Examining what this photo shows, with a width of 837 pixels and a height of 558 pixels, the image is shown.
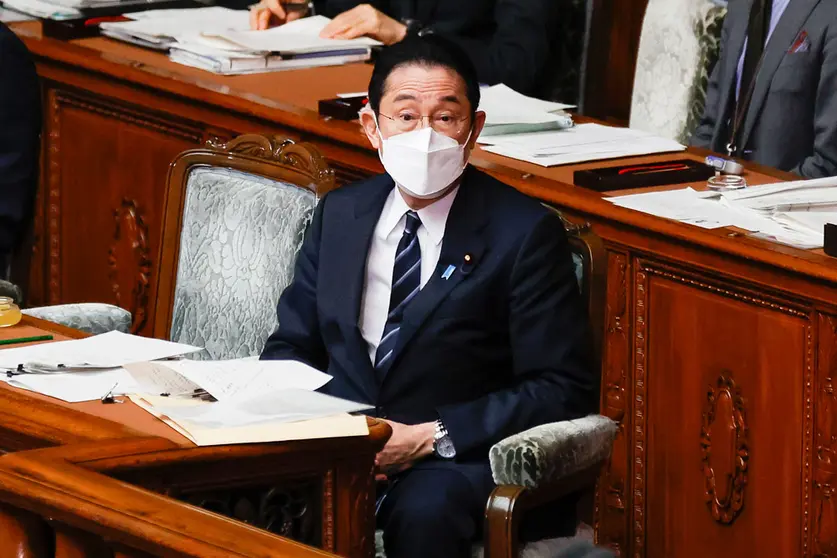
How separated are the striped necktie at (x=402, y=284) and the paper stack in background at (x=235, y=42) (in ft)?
5.45

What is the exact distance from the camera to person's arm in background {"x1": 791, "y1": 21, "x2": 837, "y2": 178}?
331 centimetres

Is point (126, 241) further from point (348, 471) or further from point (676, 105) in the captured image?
point (348, 471)

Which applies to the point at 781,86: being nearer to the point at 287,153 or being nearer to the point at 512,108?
the point at 512,108

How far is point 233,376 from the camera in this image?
2135 millimetres

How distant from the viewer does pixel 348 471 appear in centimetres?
189

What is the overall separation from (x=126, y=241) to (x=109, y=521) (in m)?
2.86

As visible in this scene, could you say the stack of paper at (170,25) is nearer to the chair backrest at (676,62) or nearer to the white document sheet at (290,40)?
the white document sheet at (290,40)

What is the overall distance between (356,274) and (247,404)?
1.86 feet

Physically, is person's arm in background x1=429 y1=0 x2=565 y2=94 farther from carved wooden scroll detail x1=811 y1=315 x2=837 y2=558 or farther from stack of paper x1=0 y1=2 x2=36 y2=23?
carved wooden scroll detail x1=811 y1=315 x2=837 y2=558

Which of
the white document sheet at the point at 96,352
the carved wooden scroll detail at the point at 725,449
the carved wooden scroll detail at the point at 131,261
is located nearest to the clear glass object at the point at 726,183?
the carved wooden scroll detail at the point at 725,449

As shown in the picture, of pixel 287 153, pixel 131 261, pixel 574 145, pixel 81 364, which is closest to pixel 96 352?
pixel 81 364

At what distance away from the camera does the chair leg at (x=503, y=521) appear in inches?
83.4

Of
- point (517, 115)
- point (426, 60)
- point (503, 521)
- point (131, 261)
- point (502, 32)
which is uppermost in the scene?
point (426, 60)

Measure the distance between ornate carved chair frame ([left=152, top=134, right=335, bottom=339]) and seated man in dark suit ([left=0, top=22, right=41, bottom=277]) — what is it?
48cm
